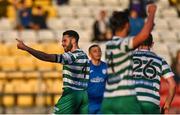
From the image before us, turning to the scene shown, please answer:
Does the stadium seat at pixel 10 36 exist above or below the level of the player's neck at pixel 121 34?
above

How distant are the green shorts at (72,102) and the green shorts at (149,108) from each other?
1766 mm

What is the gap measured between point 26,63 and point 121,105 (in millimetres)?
11094

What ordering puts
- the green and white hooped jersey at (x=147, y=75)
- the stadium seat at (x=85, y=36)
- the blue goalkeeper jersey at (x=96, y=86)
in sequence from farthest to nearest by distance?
1. the stadium seat at (x=85, y=36)
2. the blue goalkeeper jersey at (x=96, y=86)
3. the green and white hooped jersey at (x=147, y=75)

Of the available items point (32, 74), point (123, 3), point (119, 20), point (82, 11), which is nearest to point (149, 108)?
point (119, 20)

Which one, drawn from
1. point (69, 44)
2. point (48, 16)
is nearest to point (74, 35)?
point (69, 44)

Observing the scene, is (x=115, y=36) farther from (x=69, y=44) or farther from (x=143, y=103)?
(x=69, y=44)

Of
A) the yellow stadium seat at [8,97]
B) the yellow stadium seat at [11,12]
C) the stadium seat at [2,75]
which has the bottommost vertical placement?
the yellow stadium seat at [8,97]

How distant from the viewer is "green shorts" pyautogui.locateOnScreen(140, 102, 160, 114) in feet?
29.8

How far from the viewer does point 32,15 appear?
2139 centimetres

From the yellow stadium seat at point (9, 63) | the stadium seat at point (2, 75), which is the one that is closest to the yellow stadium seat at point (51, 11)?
the yellow stadium seat at point (9, 63)

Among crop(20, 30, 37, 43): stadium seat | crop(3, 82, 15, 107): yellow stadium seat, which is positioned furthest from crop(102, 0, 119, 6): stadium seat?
crop(3, 82, 15, 107): yellow stadium seat

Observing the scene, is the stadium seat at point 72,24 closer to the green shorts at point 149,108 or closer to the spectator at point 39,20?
the spectator at point 39,20

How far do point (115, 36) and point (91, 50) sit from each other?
4493 millimetres

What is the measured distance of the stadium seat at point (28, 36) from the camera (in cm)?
2073
